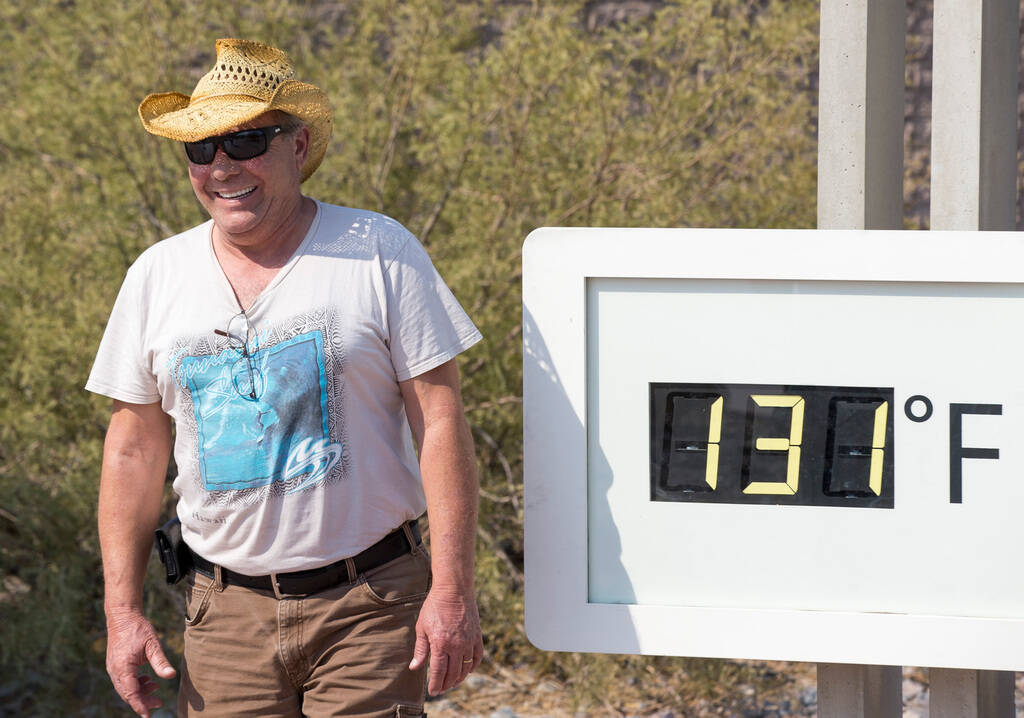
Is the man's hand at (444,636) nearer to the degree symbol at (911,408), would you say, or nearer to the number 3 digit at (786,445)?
the number 3 digit at (786,445)

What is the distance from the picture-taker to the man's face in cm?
199

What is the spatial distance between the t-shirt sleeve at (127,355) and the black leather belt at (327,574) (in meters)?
0.35

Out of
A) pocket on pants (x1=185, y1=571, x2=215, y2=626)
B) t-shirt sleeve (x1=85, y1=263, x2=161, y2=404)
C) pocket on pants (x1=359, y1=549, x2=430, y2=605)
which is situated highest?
t-shirt sleeve (x1=85, y1=263, x2=161, y2=404)

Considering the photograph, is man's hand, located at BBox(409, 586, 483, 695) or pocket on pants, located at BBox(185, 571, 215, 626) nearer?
man's hand, located at BBox(409, 586, 483, 695)

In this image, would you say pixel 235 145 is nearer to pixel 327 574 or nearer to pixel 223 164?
pixel 223 164

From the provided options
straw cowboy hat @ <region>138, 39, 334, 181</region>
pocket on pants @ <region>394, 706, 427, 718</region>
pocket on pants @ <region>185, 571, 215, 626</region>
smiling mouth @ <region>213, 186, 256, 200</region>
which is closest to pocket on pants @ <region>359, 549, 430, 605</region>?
pocket on pants @ <region>394, 706, 427, 718</region>

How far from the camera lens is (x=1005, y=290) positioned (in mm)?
1878

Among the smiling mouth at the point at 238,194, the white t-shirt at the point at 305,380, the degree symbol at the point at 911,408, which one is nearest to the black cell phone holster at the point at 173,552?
the white t-shirt at the point at 305,380

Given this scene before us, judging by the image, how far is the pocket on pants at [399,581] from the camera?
2.01 metres

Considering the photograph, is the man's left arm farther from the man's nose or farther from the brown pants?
the man's nose

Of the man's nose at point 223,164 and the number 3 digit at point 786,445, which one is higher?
the man's nose at point 223,164

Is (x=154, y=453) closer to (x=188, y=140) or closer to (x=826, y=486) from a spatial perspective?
(x=188, y=140)

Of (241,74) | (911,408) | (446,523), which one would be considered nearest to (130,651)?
(446,523)

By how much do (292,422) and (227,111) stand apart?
534 millimetres
